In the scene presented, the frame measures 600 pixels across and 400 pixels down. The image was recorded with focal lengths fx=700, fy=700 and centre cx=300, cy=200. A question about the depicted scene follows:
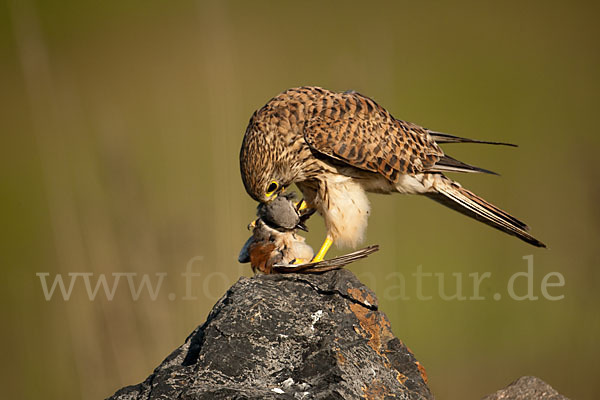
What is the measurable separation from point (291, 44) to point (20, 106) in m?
2.59

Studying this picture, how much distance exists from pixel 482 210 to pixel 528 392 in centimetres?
107

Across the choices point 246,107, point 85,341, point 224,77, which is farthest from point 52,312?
point 246,107

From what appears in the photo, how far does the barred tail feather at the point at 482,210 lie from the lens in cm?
367

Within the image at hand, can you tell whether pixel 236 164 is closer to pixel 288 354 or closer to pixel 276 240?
pixel 276 240

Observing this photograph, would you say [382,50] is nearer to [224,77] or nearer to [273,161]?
[224,77]

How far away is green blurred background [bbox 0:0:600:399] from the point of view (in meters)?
4.04

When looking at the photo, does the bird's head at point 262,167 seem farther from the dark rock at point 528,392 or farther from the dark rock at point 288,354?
the dark rock at point 528,392

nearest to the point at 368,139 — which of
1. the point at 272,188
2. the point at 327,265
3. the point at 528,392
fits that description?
the point at 272,188

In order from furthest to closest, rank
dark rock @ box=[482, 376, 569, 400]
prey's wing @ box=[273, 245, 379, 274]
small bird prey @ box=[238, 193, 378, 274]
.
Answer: small bird prey @ box=[238, 193, 378, 274], prey's wing @ box=[273, 245, 379, 274], dark rock @ box=[482, 376, 569, 400]

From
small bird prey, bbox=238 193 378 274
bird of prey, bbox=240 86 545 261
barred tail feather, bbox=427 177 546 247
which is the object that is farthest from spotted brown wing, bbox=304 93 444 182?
small bird prey, bbox=238 193 378 274

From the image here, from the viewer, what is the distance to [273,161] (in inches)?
137

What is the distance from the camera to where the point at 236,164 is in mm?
5367

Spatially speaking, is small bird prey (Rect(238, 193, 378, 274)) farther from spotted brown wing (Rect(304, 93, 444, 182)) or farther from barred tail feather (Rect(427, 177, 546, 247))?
barred tail feather (Rect(427, 177, 546, 247))

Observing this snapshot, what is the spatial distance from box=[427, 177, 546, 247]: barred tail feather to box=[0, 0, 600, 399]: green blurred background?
88 centimetres
